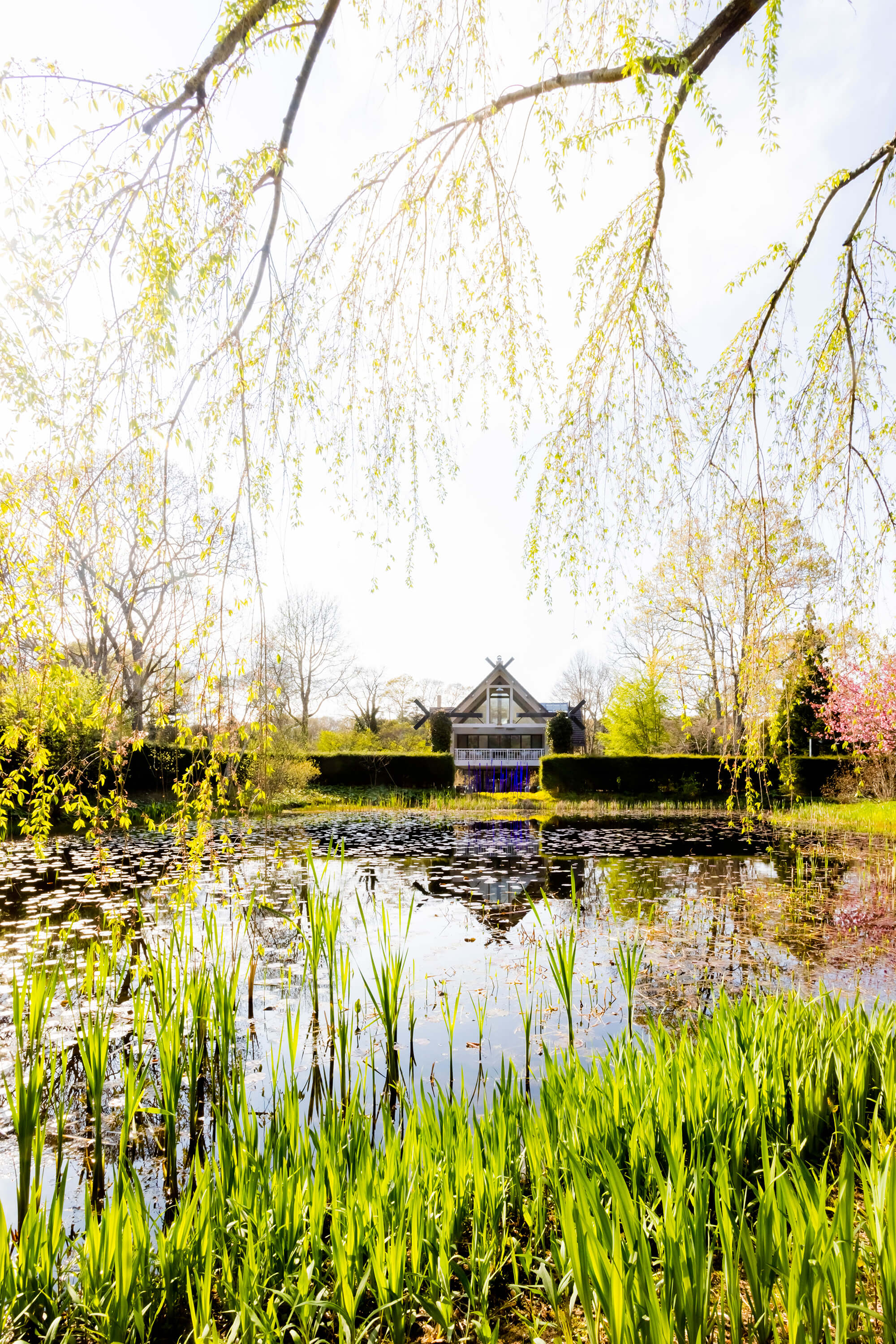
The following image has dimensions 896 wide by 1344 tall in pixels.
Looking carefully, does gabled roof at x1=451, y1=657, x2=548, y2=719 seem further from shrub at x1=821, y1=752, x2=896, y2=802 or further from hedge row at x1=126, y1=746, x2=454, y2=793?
shrub at x1=821, y1=752, x2=896, y2=802

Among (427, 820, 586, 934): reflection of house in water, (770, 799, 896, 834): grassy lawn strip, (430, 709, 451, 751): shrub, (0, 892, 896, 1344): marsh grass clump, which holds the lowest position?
(770, 799, 896, 834): grassy lawn strip

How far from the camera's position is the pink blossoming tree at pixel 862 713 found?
12.2m

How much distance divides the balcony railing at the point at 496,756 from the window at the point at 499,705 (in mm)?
2154

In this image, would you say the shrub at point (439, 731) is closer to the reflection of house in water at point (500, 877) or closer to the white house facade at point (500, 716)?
the white house facade at point (500, 716)

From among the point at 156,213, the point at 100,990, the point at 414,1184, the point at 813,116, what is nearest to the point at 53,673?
the point at 100,990

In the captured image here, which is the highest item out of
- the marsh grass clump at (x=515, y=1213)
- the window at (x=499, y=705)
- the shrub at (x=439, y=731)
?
the window at (x=499, y=705)

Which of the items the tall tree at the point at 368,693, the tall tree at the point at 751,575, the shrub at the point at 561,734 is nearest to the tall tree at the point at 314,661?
the tall tree at the point at 368,693

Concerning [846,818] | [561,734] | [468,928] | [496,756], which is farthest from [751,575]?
[496,756]

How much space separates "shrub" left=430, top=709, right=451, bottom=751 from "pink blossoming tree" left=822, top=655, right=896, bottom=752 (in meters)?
13.4

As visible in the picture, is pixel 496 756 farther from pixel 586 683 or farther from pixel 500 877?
pixel 500 877

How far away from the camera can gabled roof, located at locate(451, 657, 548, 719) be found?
35.1 m

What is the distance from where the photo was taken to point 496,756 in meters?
33.0

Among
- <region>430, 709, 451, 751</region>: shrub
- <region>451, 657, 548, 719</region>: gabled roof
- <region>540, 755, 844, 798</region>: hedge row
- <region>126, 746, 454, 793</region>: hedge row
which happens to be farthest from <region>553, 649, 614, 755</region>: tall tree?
<region>540, 755, 844, 798</region>: hedge row

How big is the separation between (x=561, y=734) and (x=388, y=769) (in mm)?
6858
